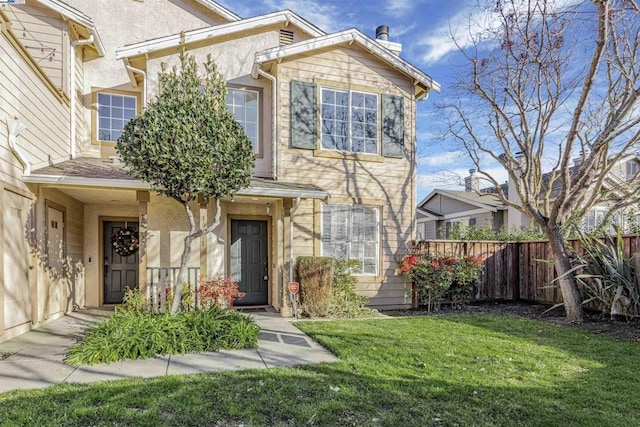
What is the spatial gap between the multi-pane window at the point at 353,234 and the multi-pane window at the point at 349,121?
1.42m

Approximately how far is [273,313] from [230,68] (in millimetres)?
5475

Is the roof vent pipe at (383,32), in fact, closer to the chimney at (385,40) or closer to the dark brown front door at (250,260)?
the chimney at (385,40)

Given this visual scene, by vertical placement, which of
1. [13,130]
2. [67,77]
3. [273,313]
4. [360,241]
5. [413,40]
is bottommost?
[273,313]

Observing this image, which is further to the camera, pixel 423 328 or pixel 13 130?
pixel 423 328

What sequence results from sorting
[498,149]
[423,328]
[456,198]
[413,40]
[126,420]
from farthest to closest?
[456,198] < [413,40] < [498,149] < [423,328] < [126,420]

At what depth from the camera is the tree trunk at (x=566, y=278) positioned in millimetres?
7191

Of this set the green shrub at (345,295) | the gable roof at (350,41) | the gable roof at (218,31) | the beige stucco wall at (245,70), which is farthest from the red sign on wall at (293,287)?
the gable roof at (218,31)

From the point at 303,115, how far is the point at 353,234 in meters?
2.89

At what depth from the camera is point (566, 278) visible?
734 cm

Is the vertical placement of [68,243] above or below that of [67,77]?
below

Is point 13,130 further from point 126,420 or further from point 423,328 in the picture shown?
point 423,328

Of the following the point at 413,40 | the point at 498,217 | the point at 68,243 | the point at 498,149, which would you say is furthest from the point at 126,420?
the point at 498,217

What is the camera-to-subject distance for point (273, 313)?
25.5 feet

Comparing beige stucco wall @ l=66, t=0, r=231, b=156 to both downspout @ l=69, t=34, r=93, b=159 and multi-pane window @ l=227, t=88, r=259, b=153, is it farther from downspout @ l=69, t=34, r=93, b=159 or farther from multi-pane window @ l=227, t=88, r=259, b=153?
multi-pane window @ l=227, t=88, r=259, b=153
